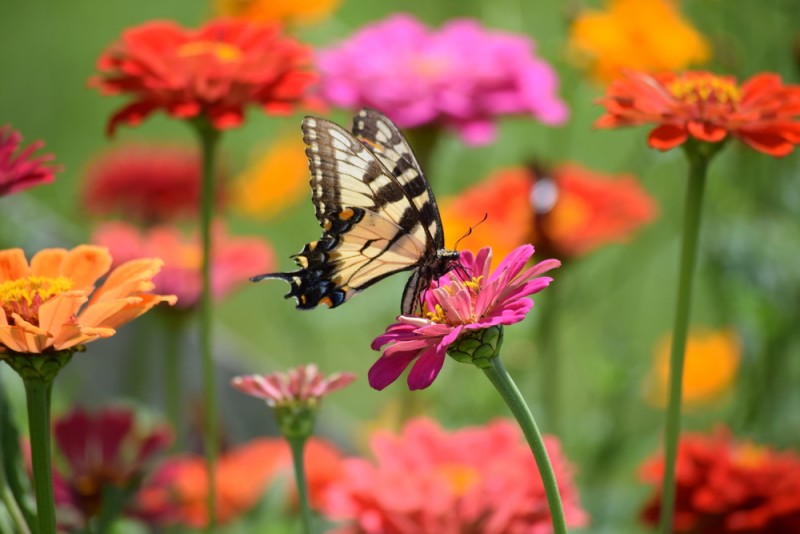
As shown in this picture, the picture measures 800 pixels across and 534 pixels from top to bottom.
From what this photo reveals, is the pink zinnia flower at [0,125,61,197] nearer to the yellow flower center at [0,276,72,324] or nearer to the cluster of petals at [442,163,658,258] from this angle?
the yellow flower center at [0,276,72,324]

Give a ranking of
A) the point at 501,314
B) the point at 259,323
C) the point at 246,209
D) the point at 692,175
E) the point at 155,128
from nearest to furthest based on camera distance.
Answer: the point at 501,314
the point at 692,175
the point at 246,209
the point at 259,323
the point at 155,128

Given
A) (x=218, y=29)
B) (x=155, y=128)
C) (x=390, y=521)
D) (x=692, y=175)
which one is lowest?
(x=390, y=521)

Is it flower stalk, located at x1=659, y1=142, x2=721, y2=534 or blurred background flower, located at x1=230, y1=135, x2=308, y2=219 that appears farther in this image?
blurred background flower, located at x1=230, y1=135, x2=308, y2=219

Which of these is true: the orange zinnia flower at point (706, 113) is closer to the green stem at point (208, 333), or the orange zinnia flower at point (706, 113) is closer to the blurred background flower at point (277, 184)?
the green stem at point (208, 333)

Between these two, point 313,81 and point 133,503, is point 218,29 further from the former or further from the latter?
point 133,503

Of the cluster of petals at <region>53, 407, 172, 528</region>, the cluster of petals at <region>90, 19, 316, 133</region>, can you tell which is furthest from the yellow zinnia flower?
the cluster of petals at <region>53, 407, 172, 528</region>

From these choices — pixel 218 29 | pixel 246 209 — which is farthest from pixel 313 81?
pixel 246 209

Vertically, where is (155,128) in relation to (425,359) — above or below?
above
